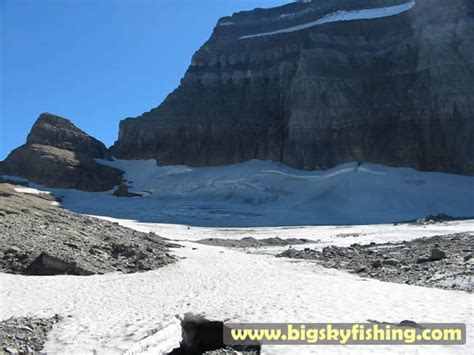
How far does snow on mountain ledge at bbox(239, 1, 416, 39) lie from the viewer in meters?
91.9

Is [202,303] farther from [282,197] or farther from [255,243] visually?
[282,197]

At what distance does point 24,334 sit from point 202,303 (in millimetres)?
4303

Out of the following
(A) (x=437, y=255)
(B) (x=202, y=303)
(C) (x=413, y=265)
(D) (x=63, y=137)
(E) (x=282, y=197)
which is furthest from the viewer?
(D) (x=63, y=137)

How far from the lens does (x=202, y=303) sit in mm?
11914

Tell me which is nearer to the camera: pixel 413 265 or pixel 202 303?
pixel 202 303

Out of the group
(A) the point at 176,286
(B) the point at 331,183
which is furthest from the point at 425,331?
(B) the point at 331,183

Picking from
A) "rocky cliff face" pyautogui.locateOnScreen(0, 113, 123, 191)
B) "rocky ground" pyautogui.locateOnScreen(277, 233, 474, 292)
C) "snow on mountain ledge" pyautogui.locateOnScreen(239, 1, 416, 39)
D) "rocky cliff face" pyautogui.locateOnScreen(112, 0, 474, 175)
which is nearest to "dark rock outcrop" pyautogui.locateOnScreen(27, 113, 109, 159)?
"rocky cliff face" pyautogui.locateOnScreen(0, 113, 123, 191)

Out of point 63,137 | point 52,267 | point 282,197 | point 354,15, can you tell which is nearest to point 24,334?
point 52,267

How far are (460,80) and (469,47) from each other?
22.0 ft

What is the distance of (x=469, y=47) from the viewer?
76875 millimetres

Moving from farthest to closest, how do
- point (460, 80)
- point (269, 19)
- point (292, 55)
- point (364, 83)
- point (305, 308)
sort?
point (269, 19)
point (292, 55)
point (364, 83)
point (460, 80)
point (305, 308)

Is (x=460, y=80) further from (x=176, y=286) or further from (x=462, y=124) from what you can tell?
(x=176, y=286)

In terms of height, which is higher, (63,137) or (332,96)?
(332,96)

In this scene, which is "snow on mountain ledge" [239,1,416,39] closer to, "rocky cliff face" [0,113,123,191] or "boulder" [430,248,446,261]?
"rocky cliff face" [0,113,123,191]
